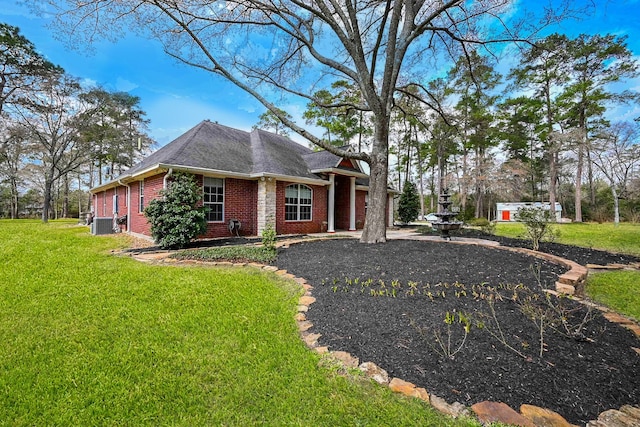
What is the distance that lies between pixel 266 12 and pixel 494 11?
653cm

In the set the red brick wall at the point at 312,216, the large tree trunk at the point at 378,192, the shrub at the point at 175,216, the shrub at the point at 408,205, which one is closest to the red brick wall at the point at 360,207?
the red brick wall at the point at 312,216

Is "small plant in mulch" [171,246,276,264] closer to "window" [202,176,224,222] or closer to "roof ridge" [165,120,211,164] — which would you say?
"window" [202,176,224,222]

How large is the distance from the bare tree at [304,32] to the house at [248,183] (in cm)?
301

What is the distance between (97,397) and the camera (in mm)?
1949

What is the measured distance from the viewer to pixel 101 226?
11805 millimetres

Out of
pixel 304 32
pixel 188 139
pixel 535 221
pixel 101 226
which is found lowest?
pixel 101 226

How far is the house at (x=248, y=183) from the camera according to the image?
973 cm

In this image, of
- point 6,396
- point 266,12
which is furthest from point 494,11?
point 6,396

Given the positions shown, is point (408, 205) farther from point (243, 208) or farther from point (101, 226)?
point (101, 226)

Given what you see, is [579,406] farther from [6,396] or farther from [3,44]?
[3,44]

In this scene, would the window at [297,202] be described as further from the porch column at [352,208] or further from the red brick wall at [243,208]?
the porch column at [352,208]

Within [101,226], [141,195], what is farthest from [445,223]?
[101,226]

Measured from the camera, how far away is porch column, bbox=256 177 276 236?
1048 centimetres

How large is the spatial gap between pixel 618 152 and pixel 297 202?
23.7 metres
